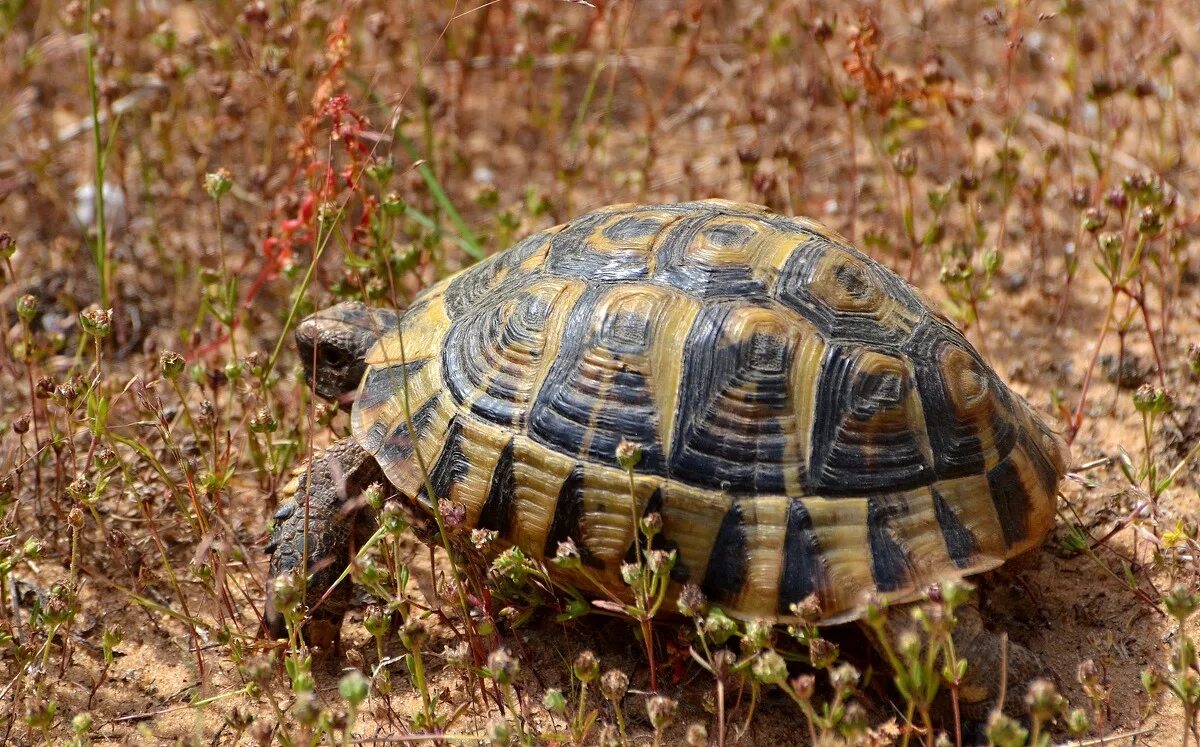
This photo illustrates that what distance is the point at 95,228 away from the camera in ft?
15.2

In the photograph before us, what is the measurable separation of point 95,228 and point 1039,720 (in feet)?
12.6

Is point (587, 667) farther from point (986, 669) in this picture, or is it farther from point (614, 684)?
point (986, 669)

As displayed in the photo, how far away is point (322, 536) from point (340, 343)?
615 millimetres

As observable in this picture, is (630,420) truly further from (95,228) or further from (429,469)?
(95,228)

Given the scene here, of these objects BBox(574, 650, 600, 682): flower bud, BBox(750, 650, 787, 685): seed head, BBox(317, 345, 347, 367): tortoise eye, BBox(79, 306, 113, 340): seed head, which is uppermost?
BBox(79, 306, 113, 340): seed head

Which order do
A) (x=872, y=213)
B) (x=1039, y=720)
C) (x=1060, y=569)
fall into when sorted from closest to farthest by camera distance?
(x=1039, y=720) → (x=1060, y=569) → (x=872, y=213)

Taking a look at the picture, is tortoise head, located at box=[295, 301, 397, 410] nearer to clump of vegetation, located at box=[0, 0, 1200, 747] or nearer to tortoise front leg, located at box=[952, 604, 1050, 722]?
clump of vegetation, located at box=[0, 0, 1200, 747]

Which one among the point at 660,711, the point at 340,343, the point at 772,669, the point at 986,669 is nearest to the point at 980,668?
the point at 986,669

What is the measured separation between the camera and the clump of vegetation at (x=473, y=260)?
2.88 meters

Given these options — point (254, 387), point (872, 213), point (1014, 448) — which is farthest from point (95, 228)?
point (1014, 448)

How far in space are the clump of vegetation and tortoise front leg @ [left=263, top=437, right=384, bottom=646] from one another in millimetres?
91

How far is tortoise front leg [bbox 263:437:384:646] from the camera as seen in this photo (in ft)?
10.3

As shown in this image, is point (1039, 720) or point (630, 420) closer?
point (1039, 720)

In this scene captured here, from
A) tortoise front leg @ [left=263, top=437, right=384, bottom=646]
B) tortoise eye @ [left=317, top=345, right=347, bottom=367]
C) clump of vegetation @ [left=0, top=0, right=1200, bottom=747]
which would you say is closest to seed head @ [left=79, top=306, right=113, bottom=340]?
clump of vegetation @ [left=0, top=0, right=1200, bottom=747]
